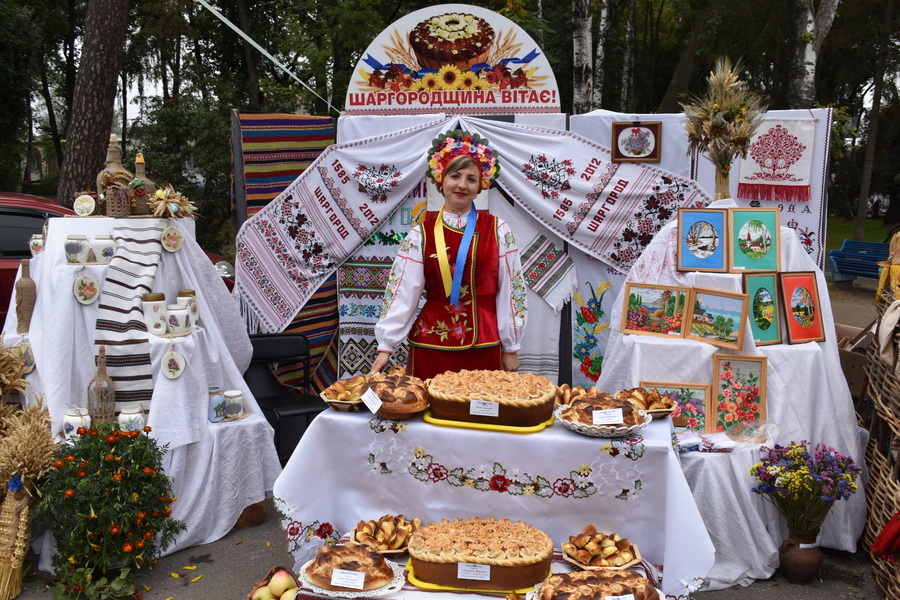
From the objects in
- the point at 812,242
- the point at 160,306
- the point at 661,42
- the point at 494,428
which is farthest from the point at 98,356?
the point at 661,42

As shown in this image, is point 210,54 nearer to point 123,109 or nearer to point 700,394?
point 123,109

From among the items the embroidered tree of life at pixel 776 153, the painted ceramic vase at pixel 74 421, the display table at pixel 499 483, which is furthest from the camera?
the embroidered tree of life at pixel 776 153

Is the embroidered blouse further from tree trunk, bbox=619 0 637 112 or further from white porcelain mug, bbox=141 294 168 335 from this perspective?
tree trunk, bbox=619 0 637 112

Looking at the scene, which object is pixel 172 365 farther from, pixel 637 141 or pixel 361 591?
pixel 637 141

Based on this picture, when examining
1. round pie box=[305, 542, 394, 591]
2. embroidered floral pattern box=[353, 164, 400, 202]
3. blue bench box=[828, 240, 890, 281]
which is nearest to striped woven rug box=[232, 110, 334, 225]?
embroidered floral pattern box=[353, 164, 400, 202]

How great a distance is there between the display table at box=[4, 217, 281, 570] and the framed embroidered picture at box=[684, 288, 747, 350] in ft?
7.90

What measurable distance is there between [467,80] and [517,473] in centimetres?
331

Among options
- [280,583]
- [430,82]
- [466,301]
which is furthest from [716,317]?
[430,82]

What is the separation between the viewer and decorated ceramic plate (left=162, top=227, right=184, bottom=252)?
13.6 feet

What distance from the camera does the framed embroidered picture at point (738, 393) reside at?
383cm

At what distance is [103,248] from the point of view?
13.2ft

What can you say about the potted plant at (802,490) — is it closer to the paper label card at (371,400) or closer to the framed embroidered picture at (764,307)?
the framed embroidered picture at (764,307)

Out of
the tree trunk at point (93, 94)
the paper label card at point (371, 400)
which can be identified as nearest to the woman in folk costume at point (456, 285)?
the paper label card at point (371, 400)

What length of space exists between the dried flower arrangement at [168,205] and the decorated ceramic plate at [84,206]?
0.32 m
